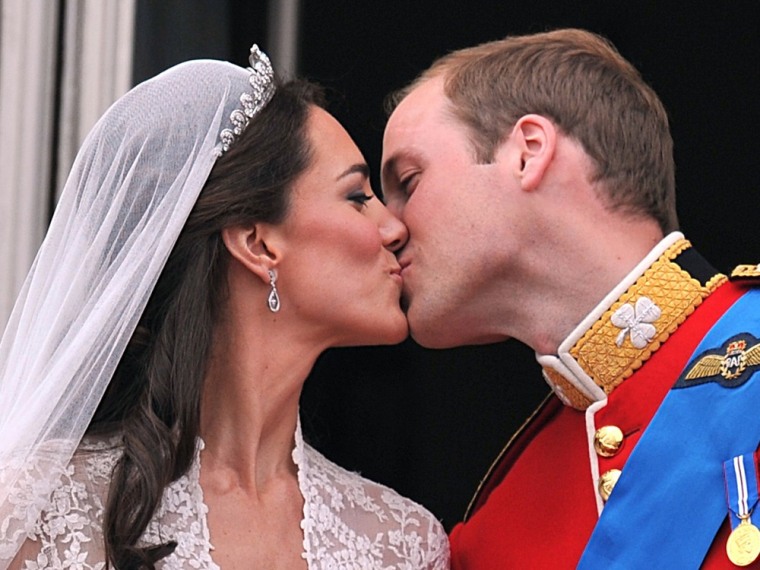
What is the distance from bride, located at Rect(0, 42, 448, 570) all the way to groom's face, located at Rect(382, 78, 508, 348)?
1.9 inches

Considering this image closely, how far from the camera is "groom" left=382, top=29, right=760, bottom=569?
231 cm

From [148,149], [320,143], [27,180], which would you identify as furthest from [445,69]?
[27,180]

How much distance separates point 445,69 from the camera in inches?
114

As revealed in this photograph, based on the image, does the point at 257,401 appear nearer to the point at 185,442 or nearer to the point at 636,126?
the point at 185,442

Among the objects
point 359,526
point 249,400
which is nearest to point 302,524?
point 359,526

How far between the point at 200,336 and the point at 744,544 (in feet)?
3.10

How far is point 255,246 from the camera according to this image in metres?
2.62

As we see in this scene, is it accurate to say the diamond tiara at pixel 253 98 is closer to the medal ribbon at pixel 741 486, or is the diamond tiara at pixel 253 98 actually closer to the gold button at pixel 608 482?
the gold button at pixel 608 482

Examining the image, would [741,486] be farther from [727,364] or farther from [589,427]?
[589,427]

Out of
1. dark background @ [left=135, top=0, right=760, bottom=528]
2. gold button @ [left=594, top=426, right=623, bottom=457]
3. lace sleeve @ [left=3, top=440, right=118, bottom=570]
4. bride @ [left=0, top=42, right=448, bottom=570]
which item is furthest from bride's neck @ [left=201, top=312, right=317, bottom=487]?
dark background @ [left=135, top=0, right=760, bottom=528]

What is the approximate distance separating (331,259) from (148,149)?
0.37 meters

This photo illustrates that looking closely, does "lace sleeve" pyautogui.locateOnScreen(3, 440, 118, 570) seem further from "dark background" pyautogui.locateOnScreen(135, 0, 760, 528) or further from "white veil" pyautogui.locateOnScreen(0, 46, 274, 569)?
"dark background" pyautogui.locateOnScreen(135, 0, 760, 528)

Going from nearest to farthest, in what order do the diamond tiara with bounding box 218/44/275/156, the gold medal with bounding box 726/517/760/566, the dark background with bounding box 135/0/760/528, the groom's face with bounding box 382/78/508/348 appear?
the gold medal with bounding box 726/517/760/566, the diamond tiara with bounding box 218/44/275/156, the groom's face with bounding box 382/78/508/348, the dark background with bounding box 135/0/760/528

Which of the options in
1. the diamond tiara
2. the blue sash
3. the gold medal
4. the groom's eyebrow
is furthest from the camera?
the groom's eyebrow
